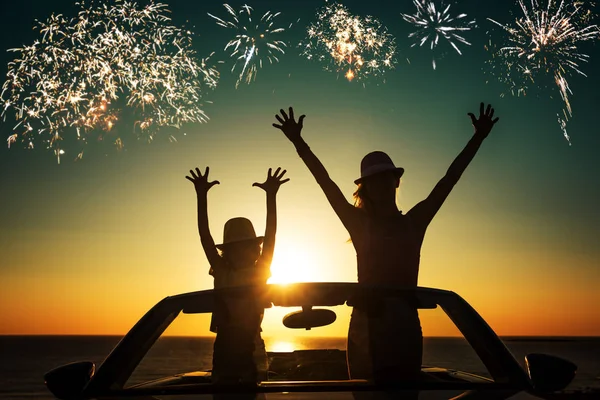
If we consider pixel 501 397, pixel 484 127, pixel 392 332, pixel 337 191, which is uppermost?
pixel 484 127

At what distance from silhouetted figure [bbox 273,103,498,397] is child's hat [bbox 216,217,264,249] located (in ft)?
2.63

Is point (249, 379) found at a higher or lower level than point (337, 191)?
lower

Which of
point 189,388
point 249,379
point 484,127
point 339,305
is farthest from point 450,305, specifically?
point 484,127

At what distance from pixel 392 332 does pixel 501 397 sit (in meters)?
0.65

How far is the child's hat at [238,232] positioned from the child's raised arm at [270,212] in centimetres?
13

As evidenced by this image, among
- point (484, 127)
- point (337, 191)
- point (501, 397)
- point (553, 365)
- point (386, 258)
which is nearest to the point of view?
point (501, 397)

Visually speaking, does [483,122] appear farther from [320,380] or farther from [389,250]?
[320,380]

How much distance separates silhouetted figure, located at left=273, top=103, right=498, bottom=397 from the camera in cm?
326

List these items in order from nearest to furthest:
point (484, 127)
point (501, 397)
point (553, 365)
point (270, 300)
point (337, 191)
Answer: point (501, 397), point (553, 365), point (270, 300), point (337, 191), point (484, 127)

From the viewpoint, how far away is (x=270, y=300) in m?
3.25

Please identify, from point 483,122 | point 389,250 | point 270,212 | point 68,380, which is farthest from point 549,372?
point 270,212

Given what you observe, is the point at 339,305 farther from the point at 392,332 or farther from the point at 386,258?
the point at 386,258

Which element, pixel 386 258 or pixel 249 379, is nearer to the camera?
pixel 249 379

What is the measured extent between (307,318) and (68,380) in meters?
0.92
